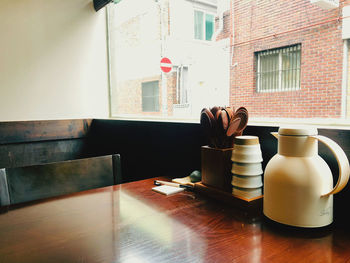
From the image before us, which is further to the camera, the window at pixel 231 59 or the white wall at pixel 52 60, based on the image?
the white wall at pixel 52 60

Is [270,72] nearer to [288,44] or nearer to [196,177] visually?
[288,44]

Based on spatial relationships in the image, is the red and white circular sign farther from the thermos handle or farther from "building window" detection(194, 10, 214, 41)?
the thermos handle

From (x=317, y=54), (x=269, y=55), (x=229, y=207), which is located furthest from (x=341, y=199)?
(x=269, y=55)

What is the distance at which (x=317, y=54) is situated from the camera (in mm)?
1462

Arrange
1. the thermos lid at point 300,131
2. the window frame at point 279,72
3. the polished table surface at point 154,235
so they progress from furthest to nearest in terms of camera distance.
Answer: the window frame at point 279,72 → the thermos lid at point 300,131 → the polished table surface at point 154,235

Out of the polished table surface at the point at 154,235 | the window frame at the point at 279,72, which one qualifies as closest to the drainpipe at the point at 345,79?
the window frame at the point at 279,72

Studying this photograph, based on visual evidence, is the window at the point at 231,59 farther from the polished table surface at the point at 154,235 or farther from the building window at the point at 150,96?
the polished table surface at the point at 154,235

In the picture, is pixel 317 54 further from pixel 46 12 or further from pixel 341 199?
pixel 46 12

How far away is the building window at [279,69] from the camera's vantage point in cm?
157

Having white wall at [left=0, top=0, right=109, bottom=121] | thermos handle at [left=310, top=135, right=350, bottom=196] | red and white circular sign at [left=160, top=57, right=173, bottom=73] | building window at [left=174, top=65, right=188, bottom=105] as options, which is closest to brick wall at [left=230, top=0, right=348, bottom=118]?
building window at [left=174, top=65, right=188, bottom=105]

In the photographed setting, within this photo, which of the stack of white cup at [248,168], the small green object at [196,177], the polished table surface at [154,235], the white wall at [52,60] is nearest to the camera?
the polished table surface at [154,235]

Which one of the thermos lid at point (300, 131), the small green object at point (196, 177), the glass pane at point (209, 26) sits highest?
the glass pane at point (209, 26)

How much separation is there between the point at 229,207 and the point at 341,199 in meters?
0.37

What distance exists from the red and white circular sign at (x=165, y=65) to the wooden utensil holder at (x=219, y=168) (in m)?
1.36
